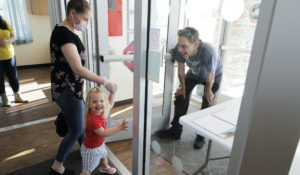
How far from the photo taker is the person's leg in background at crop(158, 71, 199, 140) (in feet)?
4.17

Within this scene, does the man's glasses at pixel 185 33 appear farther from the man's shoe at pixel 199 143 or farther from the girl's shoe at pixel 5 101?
the girl's shoe at pixel 5 101

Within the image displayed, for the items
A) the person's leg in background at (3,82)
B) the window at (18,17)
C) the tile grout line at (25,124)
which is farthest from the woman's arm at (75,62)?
the window at (18,17)

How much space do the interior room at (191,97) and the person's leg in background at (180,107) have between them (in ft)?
0.13

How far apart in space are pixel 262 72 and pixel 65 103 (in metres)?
1.36

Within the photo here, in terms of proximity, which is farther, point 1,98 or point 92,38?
point 1,98

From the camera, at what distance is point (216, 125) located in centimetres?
115

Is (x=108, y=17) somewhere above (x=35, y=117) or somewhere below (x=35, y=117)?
above

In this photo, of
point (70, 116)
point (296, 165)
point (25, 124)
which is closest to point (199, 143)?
point (70, 116)

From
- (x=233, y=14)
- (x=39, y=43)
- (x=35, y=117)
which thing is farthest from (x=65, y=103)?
(x=39, y=43)

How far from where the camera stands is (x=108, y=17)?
203 cm

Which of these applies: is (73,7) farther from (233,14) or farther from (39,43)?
(39,43)

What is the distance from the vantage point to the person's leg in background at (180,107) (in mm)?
1271

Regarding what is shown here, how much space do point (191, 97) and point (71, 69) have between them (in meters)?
0.85

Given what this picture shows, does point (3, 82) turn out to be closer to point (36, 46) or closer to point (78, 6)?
point (78, 6)
